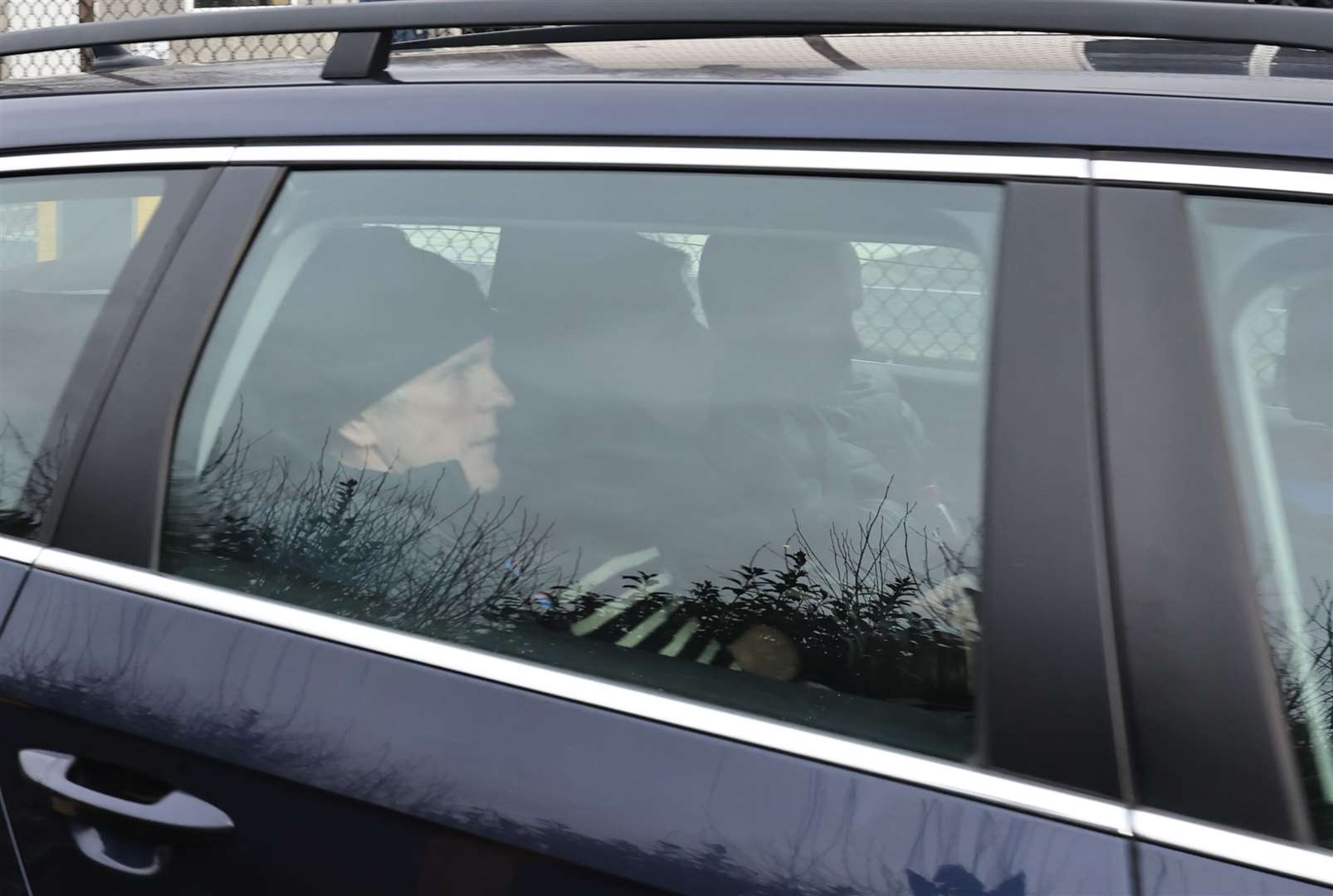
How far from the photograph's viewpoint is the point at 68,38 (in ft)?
5.88

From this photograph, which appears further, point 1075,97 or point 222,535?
point 222,535

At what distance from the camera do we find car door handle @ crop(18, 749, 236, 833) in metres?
1.23

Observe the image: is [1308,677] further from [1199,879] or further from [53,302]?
[53,302]

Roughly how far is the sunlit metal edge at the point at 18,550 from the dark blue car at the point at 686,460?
16 millimetres

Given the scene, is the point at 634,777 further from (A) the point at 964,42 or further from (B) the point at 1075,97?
(A) the point at 964,42

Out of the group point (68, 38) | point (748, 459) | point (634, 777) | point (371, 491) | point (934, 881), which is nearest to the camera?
point (934, 881)

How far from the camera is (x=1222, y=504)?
1.01 meters

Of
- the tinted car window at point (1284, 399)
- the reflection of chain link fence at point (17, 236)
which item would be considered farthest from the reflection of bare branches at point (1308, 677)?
the reflection of chain link fence at point (17, 236)

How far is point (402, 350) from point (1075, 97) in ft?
2.45

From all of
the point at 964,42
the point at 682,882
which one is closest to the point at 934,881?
the point at 682,882

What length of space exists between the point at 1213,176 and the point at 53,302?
1346mm

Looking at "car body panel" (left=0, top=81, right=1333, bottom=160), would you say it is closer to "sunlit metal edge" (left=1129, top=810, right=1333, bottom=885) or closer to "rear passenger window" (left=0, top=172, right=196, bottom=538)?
Result: "rear passenger window" (left=0, top=172, right=196, bottom=538)

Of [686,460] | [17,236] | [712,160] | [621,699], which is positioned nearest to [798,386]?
[686,460]

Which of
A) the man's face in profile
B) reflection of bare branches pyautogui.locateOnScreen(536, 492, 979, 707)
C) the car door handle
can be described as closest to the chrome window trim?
the man's face in profile
